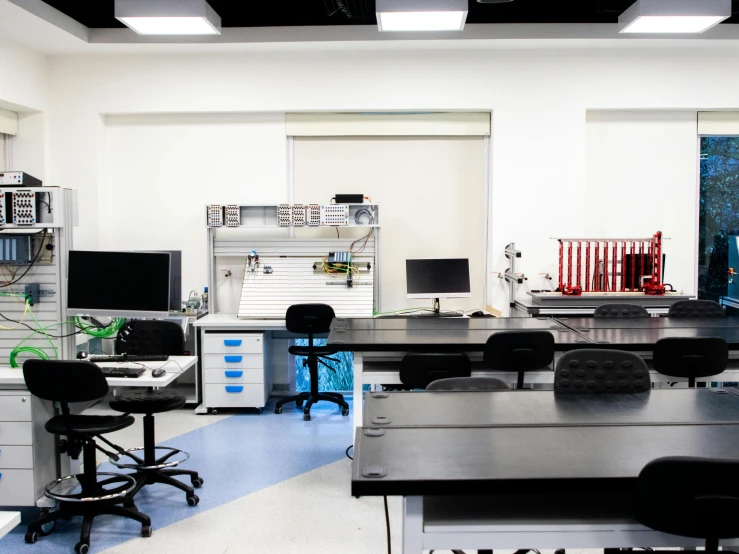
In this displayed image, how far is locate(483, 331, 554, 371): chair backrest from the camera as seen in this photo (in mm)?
3225

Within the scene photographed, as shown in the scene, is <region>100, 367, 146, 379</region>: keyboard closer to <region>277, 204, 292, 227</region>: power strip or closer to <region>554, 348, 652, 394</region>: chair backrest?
<region>554, 348, 652, 394</region>: chair backrest

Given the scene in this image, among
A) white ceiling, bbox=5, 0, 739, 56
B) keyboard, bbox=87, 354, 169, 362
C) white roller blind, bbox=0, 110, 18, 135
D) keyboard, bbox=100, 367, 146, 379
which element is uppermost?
white ceiling, bbox=5, 0, 739, 56

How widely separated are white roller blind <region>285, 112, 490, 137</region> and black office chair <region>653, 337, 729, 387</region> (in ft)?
9.02

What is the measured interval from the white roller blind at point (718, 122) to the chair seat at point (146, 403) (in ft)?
15.7

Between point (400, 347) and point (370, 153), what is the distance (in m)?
2.57

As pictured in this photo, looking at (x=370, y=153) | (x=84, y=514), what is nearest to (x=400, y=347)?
(x=84, y=514)

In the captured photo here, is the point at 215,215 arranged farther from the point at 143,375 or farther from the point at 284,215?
the point at 143,375

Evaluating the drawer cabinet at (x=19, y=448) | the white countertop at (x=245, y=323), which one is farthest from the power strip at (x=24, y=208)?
the white countertop at (x=245, y=323)

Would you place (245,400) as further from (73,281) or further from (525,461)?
(525,461)

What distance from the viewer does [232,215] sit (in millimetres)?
5215

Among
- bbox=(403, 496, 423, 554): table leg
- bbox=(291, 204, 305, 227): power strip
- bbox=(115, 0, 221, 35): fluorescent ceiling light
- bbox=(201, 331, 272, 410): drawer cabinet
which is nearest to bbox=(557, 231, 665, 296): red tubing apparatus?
bbox=(291, 204, 305, 227): power strip

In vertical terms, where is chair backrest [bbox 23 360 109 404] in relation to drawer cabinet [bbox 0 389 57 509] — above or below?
above

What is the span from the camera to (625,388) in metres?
2.49

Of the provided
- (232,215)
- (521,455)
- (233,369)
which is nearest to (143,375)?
(233,369)
